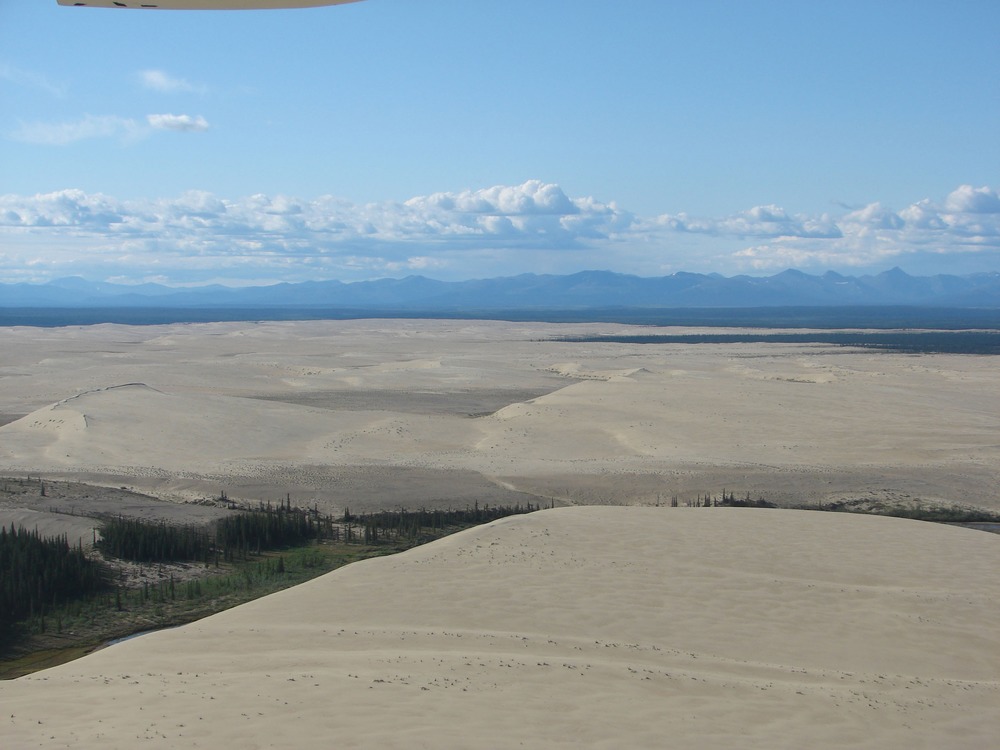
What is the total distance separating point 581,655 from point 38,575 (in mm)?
9103

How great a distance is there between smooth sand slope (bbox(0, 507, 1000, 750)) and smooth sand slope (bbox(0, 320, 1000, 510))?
7.11m

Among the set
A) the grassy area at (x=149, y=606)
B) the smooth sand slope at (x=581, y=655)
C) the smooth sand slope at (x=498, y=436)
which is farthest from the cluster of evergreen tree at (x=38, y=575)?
the smooth sand slope at (x=498, y=436)

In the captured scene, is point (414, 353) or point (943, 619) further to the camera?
point (414, 353)

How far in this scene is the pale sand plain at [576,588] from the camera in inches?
Result: 308

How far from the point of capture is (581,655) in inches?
401

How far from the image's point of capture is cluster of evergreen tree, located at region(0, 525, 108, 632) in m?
13.6

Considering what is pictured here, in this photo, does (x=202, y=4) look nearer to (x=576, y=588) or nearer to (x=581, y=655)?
(x=581, y=655)

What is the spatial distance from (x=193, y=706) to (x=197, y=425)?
75.6ft

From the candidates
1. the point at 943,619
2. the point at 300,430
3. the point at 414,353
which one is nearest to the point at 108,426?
the point at 300,430

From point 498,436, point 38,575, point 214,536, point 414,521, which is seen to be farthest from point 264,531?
point 498,436

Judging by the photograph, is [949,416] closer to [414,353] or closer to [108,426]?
[108,426]

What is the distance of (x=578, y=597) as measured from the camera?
1252 cm

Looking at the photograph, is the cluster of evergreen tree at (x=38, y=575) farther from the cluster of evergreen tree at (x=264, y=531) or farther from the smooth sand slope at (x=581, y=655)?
the smooth sand slope at (x=581, y=655)

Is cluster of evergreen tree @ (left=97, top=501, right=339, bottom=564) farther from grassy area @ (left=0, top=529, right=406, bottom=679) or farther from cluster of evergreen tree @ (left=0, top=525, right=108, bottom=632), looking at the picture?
cluster of evergreen tree @ (left=0, top=525, right=108, bottom=632)
